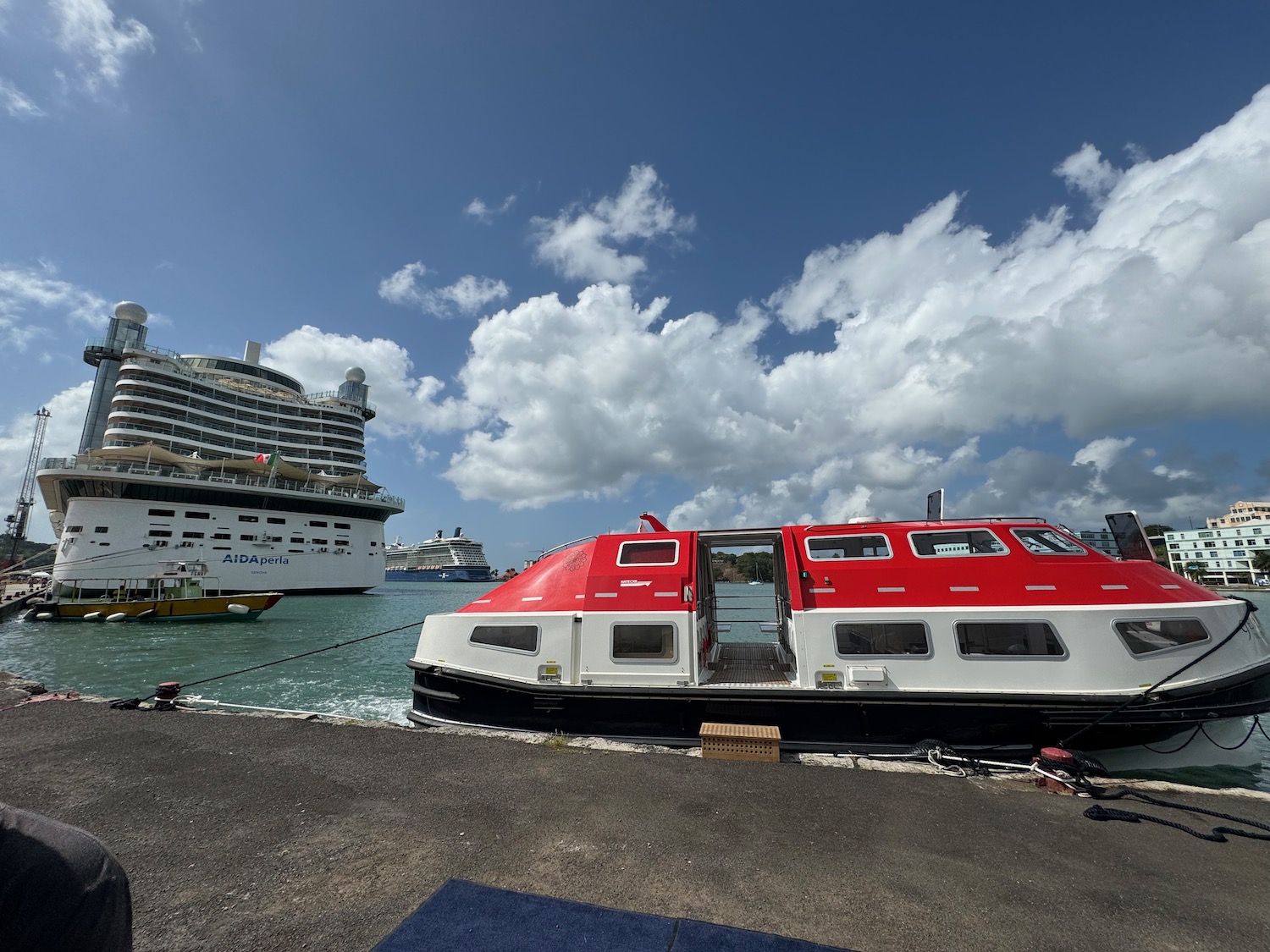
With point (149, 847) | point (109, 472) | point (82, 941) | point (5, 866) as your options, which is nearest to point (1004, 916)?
point (82, 941)

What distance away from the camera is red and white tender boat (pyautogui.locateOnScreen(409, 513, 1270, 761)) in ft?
22.5

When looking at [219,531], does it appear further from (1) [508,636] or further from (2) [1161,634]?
(2) [1161,634]

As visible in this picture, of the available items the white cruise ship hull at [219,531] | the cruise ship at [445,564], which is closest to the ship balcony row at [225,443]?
the white cruise ship hull at [219,531]

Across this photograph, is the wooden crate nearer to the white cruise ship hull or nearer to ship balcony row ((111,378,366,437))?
the white cruise ship hull

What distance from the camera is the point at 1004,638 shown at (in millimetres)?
7281

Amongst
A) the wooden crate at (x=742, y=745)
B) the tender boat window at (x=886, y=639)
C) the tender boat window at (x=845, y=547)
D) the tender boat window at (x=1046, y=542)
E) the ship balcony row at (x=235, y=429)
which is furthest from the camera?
the ship balcony row at (x=235, y=429)

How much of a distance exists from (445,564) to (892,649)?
366ft

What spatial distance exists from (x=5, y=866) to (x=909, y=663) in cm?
796

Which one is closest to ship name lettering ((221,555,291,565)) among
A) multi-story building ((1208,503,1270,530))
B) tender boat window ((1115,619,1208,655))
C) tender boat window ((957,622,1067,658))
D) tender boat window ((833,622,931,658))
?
tender boat window ((833,622,931,658))

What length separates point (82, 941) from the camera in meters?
1.54

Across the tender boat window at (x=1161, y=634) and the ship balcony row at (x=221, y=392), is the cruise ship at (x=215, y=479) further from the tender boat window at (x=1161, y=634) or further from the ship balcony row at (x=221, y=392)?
the tender boat window at (x=1161, y=634)

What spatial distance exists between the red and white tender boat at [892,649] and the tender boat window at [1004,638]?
2cm

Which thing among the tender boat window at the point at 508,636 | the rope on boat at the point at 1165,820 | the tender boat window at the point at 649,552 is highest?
the tender boat window at the point at 649,552

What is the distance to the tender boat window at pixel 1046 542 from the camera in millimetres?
7645
